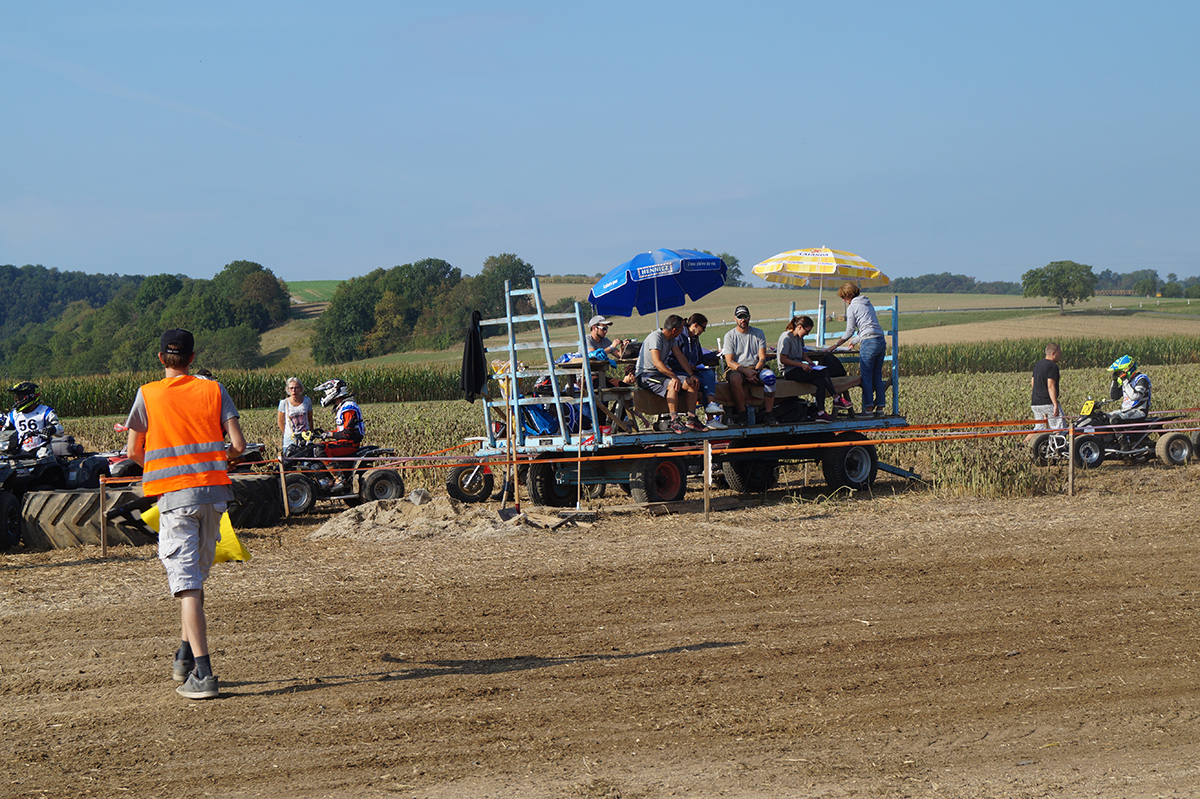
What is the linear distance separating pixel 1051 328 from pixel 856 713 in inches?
2387

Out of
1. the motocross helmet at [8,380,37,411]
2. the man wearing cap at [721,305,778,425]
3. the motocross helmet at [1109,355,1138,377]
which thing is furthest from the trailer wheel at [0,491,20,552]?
the motocross helmet at [1109,355,1138,377]

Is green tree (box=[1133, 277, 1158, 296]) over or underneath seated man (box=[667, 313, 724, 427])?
over

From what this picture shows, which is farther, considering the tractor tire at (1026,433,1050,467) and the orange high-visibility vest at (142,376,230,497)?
the tractor tire at (1026,433,1050,467)

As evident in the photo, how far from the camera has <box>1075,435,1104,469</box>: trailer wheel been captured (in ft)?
50.6

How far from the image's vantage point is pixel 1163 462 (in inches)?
612

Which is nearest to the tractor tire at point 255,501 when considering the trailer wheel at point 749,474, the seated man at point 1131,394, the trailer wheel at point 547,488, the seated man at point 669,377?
the trailer wheel at point 547,488

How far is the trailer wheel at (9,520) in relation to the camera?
1029 centimetres

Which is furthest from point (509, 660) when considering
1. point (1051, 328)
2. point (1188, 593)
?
point (1051, 328)

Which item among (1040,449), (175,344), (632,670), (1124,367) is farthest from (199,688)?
(1124,367)

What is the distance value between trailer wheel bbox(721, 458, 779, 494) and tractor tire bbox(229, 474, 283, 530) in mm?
5648

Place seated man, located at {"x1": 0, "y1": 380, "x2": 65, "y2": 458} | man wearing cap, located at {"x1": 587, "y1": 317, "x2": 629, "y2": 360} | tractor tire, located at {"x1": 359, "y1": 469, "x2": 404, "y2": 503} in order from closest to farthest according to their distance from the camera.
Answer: seated man, located at {"x1": 0, "y1": 380, "x2": 65, "y2": 458} < man wearing cap, located at {"x1": 587, "y1": 317, "x2": 629, "y2": 360} < tractor tire, located at {"x1": 359, "y1": 469, "x2": 404, "y2": 503}

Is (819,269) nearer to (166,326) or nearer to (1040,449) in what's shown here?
(1040,449)

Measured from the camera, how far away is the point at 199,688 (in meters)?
5.30

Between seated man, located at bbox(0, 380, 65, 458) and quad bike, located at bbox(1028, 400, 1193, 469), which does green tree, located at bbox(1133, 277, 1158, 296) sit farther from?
seated man, located at bbox(0, 380, 65, 458)
